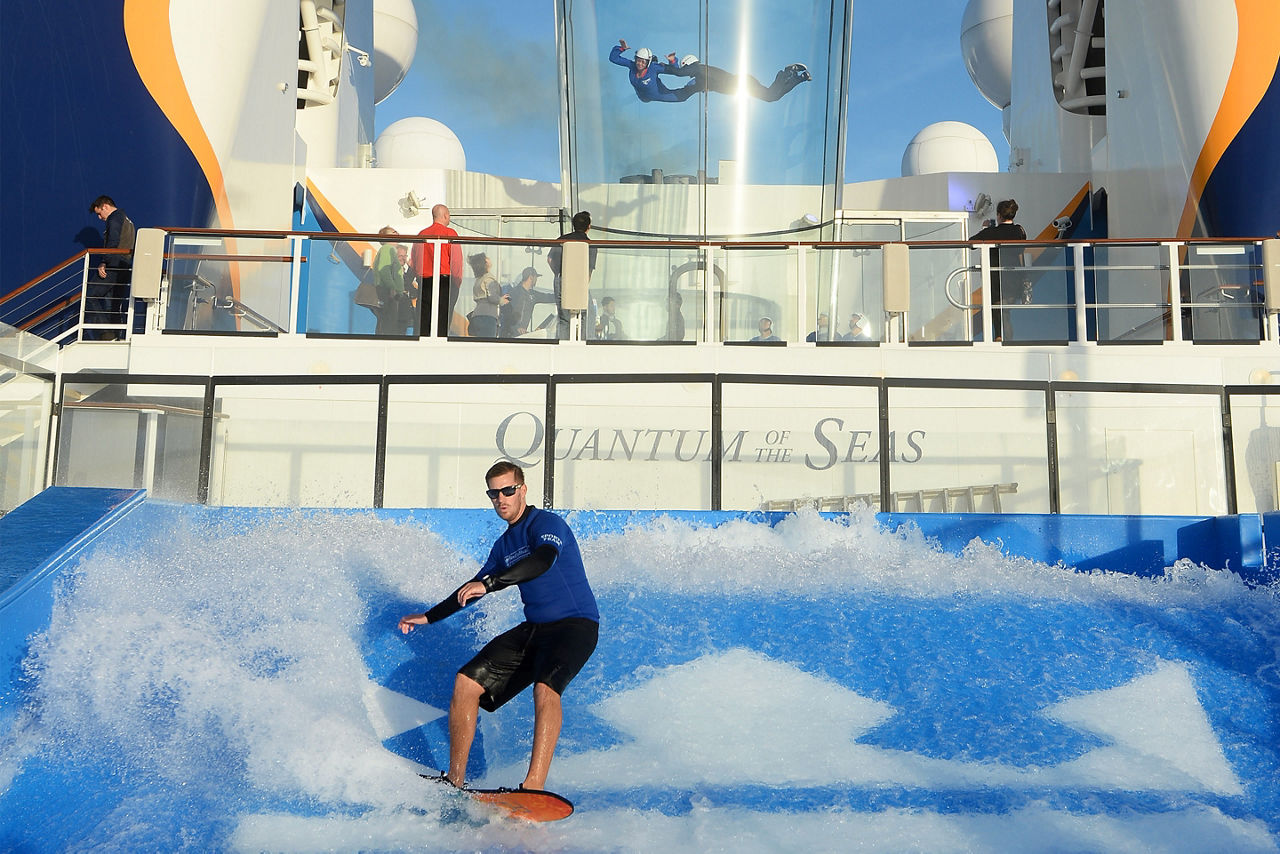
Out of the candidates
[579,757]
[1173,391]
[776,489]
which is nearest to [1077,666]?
[579,757]

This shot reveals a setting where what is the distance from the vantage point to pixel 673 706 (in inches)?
213

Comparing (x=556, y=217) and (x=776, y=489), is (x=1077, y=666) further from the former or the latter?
(x=556, y=217)

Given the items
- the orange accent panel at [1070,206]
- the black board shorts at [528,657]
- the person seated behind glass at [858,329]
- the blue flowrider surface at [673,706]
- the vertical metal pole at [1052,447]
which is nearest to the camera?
the blue flowrider surface at [673,706]

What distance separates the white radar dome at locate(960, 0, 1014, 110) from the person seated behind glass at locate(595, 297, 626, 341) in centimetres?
1450

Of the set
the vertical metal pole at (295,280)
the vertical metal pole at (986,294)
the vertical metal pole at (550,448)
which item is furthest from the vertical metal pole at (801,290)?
the vertical metal pole at (295,280)

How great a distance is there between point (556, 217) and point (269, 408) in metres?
5.27

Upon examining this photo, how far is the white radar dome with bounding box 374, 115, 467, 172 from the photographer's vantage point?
20.2 m

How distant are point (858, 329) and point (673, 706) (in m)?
4.79

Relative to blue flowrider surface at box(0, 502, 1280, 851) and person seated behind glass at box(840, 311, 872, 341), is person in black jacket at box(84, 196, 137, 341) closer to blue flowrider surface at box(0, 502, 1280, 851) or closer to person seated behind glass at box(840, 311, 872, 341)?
blue flowrider surface at box(0, 502, 1280, 851)

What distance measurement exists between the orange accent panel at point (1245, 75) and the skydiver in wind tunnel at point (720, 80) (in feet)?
13.9

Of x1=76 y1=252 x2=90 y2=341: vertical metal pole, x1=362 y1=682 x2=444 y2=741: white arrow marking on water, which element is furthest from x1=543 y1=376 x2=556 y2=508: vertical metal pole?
x1=76 y1=252 x2=90 y2=341: vertical metal pole

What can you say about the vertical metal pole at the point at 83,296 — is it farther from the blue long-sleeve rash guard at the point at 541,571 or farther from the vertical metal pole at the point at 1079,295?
the vertical metal pole at the point at 1079,295

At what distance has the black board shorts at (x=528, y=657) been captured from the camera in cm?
445

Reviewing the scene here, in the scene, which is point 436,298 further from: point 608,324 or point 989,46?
point 989,46
